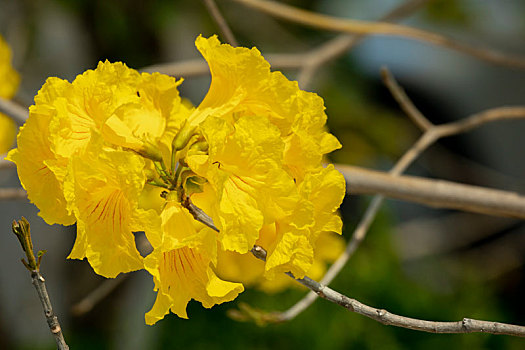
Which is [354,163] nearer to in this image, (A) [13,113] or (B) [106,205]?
(A) [13,113]

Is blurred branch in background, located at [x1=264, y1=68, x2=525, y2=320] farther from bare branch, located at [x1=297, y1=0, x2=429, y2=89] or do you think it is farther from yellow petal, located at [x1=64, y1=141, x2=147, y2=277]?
yellow petal, located at [x1=64, y1=141, x2=147, y2=277]

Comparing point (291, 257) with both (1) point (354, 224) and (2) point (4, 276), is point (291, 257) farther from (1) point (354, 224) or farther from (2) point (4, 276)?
(2) point (4, 276)

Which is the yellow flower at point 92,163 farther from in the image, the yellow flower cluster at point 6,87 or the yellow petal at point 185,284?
the yellow flower cluster at point 6,87

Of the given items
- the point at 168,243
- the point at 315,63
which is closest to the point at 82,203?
the point at 168,243

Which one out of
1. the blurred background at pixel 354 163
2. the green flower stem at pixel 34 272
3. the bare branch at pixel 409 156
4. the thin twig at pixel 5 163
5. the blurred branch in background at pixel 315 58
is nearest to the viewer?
the green flower stem at pixel 34 272

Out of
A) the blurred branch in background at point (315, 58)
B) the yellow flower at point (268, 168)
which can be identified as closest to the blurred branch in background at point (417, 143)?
the blurred branch in background at point (315, 58)

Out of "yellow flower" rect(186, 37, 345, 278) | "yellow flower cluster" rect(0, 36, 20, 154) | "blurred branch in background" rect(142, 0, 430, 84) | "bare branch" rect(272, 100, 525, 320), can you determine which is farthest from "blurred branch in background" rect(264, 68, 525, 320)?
"yellow flower cluster" rect(0, 36, 20, 154)
